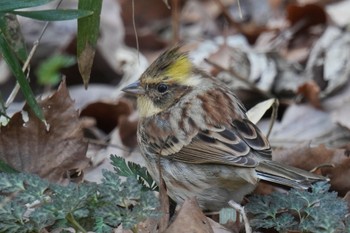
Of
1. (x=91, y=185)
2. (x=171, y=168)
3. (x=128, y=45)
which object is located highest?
(x=91, y=185)

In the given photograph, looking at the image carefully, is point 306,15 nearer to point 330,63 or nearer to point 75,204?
point 330,63

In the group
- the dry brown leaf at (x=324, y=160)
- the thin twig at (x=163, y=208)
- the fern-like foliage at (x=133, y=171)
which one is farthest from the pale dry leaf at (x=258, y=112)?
the thin twig at (x=163, y=208)

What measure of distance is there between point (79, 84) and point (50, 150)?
2828mm

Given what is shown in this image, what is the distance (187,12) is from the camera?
9438 mm

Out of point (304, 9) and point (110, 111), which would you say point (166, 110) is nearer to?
point (110, 111)

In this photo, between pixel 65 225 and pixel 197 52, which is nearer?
pixel 65 225

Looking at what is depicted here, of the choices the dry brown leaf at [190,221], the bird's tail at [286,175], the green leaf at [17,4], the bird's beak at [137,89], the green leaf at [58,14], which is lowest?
the bird's tail at [286,175]

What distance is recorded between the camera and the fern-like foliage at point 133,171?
14.0 feet

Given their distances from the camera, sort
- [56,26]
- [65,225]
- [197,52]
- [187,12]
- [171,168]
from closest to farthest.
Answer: [65,225] < [171,168] < [197,52] < [56,26] < [187,12]

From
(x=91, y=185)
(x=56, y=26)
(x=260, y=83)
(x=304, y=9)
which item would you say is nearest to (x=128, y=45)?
(x=56, y=26)

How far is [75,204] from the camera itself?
3820mm

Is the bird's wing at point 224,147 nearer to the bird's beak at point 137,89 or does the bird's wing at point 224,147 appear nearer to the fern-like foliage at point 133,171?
the fern-like foliage at point 133,171

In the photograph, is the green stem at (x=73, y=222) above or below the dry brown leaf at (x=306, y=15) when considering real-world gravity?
above

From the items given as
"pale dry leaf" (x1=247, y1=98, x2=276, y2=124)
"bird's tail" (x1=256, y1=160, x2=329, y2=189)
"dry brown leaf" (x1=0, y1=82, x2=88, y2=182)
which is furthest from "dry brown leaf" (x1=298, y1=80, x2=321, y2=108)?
"dry brown leaf" (x1=0, y1=82, x2=88, y2=182)
